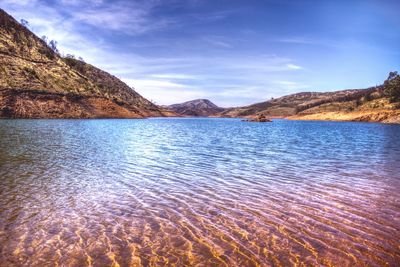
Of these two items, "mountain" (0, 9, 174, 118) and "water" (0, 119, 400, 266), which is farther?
"mountain" (0, 9, 174, 118)

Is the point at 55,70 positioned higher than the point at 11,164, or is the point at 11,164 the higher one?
the point at 55,70

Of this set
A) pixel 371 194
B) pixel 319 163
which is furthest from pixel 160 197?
pixel 319 163

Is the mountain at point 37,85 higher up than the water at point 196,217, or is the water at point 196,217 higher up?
the mountain at point 37,85

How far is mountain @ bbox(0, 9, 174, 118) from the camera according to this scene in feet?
275

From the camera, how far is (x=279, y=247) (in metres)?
7.12

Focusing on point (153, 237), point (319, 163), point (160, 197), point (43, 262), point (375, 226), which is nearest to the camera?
point (43, 262)

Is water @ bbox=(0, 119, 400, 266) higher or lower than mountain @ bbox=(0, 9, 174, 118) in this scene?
lower

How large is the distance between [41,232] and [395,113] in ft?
402

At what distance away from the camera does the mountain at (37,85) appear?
3295 inches

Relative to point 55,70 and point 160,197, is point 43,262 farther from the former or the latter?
point 55,70

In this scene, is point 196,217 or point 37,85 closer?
point 196,217

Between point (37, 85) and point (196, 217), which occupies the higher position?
point (37, 85)

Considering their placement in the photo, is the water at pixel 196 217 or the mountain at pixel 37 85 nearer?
the water at pixel 196 217

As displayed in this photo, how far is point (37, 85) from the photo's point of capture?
92.4 meters
